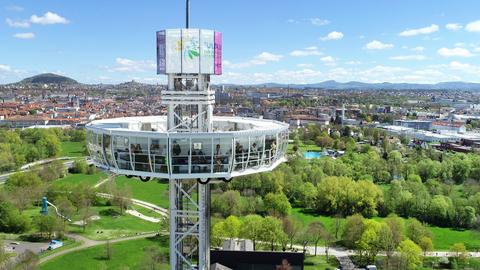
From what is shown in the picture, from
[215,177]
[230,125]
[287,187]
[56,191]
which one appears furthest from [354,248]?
[56,191]

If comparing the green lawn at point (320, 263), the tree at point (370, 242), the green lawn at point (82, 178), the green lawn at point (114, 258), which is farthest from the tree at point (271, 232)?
the green lawn at point (82, 178)

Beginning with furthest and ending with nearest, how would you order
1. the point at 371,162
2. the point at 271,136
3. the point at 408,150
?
the point at 408,150
the point at 371,162
the point at 271,136

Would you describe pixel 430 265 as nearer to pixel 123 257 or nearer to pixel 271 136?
pixel 123 257

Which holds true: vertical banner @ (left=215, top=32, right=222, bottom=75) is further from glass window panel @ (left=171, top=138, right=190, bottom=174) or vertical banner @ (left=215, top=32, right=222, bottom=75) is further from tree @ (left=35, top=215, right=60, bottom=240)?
tree @ (left=35, top=215, right=60, bottom=240)

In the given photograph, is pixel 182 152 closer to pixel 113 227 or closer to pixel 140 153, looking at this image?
pixel 140 153

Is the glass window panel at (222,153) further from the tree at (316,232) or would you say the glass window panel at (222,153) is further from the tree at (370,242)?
the tree at (316,232)

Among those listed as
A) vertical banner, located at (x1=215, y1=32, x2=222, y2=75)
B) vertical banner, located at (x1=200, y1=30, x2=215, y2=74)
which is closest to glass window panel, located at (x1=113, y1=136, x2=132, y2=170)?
vertical banner, located at (x1=200, y1=30, x2=215, y2=74)

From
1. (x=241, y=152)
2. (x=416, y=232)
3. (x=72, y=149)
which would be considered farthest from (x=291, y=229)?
(x=72, y=149)
